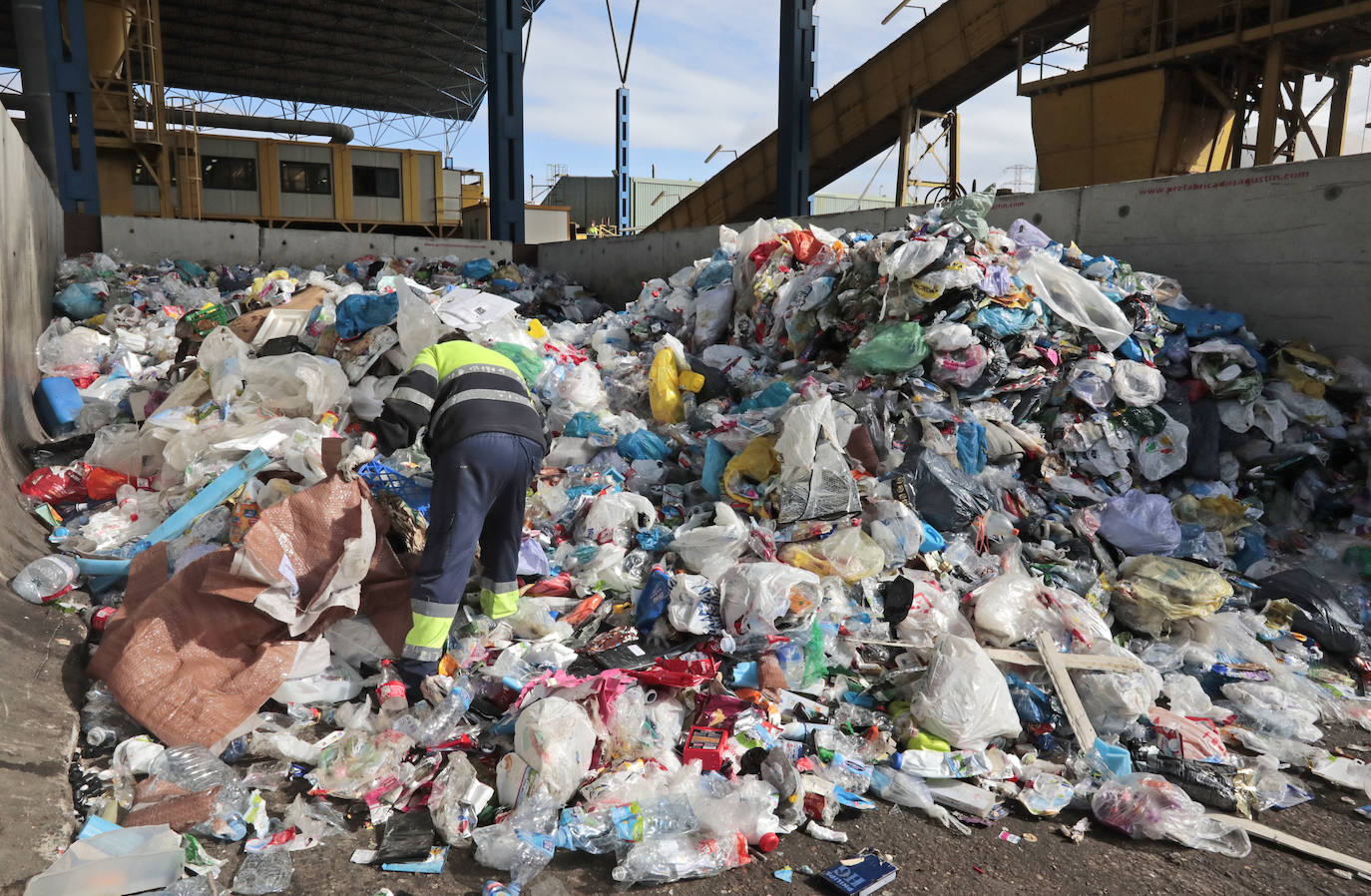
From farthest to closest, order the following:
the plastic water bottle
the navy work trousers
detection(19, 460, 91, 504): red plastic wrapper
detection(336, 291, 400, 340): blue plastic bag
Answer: detection(336, 291, 400, 340): blue plastic bag → detection(19, 460, 91, 504): red plastic wrapper → the plastic water bottle → the navy work trousers

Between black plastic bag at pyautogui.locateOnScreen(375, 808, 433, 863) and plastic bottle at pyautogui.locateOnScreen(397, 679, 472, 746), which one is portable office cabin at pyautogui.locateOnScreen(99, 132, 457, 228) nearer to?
plastic bottle at pyautogui.locateOnScreen(397, 679, 472, 746)

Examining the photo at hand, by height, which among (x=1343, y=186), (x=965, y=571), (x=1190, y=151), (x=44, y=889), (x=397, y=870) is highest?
(x=1190, y=151)

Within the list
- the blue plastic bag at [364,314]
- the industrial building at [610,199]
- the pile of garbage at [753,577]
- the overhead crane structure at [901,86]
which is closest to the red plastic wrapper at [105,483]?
the pile of garbage at [753,577]

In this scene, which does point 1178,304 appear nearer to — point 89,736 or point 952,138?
point 89,736

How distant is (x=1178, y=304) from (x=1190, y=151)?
5819mm

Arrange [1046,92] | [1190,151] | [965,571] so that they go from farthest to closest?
1. [1046,92]
2. [1190,151]
3. [965,571]

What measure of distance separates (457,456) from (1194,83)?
10.0m

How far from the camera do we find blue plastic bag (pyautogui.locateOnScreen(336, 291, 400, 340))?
Answer: 5137 mm

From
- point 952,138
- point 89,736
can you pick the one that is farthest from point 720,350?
point 952,138

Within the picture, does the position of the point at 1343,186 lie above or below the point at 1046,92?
below

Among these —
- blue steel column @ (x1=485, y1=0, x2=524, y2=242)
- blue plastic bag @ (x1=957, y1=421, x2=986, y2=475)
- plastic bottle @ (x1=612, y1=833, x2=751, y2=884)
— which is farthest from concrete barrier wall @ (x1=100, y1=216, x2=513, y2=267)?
plastic bottle @ (x1=612, y1=833, x2=751, y2=884)

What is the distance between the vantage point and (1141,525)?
4023mm

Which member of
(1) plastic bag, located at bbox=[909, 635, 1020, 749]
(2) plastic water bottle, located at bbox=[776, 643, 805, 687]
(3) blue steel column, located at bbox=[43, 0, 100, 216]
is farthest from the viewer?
(3) blue steel column, located at bbox=[43, 0, 100, 216]

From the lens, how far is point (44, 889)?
6.21 ft
